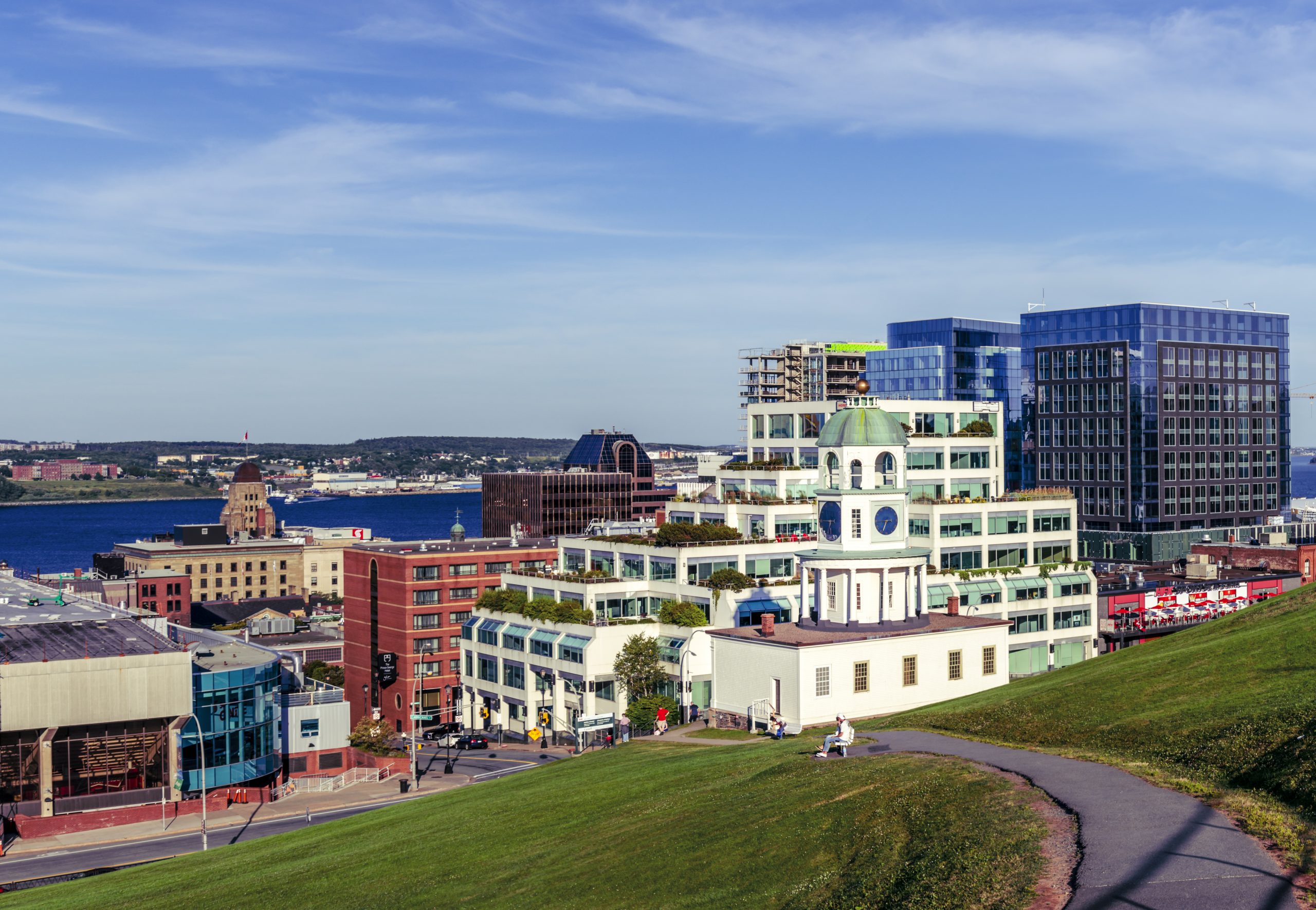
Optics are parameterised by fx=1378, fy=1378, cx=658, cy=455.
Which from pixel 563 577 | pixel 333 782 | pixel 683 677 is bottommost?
pixel 333 782

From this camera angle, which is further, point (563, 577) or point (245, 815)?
point (563, 577)

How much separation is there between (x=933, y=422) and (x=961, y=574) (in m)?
18.0

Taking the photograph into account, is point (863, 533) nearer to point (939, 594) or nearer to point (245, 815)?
point (939, 594)

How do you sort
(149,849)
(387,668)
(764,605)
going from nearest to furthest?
(149,849), (764,605), (387,668)

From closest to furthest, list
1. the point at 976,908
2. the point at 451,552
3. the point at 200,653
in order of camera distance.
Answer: the point at 976,908 → the point at 200,653 → the point at 451,552

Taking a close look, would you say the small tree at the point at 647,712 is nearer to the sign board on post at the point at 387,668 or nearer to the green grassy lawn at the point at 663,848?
the green grassy lawn at the point at 663,848

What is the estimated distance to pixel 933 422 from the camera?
129625mm

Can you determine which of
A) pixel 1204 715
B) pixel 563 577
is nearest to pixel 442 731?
pixel 563 577

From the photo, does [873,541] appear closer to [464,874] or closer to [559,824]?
[559,824]

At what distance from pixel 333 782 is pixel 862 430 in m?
47.9

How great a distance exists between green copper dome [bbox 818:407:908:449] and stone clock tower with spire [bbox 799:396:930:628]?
1.8 inches

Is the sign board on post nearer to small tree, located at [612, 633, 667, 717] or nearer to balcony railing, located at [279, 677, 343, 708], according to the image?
balcony railing, located at [279, 677, 343, 708]

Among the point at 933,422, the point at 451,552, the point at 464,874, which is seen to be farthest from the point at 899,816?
the point at 451,552

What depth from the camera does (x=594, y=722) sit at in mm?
100125
